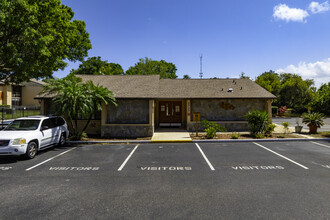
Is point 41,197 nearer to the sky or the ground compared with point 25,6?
nearer to the ground

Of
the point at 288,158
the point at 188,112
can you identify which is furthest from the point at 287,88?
the point at 288,158

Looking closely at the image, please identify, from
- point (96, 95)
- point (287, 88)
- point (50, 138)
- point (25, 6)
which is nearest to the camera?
point (50, 138)

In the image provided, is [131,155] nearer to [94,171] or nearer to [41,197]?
[94,171]

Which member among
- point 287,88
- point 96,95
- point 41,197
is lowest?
point 41,197

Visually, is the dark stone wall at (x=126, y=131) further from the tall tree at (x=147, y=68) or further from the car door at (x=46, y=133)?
the tall tree at (x=147, y=68)

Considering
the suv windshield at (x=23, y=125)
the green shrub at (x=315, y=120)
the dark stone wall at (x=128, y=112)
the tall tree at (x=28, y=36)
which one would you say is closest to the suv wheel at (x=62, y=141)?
the suv windshield at (x=23, y=125)

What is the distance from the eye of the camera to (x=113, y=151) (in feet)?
34.5

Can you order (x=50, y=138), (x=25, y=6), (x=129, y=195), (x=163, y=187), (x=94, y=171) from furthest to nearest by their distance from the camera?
(x=25, y=6), (x=50, y=138), (x=94, y=171), (x=163, y=187), (x=129, y=195)

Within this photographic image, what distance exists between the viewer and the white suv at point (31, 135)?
823 cm

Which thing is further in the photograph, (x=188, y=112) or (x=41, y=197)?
(x=188, y=112)

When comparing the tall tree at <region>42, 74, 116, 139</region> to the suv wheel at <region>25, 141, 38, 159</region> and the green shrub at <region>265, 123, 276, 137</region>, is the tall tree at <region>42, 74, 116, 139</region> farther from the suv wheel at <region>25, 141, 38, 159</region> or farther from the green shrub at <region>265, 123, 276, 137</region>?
the green shrub at <region>265, 123, 276, 137</region>

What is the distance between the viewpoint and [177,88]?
60.1 feet

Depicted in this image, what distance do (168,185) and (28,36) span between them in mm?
12016

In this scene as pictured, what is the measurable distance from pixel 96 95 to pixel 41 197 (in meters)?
8.53
